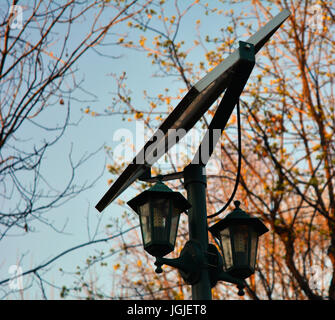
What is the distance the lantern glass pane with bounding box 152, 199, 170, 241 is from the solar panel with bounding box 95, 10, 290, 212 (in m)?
0.44

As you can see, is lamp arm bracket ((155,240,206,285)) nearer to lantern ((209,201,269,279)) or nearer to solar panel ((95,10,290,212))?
lantern ((209,201,269,279))

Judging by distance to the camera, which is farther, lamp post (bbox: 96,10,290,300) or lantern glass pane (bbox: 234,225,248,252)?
lantern glass pane (bbox: 234,225,248,252)

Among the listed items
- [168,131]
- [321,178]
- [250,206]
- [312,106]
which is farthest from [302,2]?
[168,131]

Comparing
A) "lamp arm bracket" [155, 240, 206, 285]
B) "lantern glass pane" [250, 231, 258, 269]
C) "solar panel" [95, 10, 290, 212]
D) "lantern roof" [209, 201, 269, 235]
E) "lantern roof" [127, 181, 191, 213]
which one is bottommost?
"lamp arm bracket" [155, 240, 206, 285]

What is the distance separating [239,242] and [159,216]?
2.09 feet

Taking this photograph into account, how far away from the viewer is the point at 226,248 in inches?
131

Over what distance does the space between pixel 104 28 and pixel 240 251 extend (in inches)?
130

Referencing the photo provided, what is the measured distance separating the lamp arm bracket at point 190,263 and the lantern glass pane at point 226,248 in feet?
0.85

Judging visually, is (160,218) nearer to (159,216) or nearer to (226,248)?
(159,216)

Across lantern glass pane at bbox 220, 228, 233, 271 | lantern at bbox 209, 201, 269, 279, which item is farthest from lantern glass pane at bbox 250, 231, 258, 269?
lantern glass pane at bbox 220, 228, 233, 271

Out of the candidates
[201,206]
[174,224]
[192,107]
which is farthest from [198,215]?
[192,107]

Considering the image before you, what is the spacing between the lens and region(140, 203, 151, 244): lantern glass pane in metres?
3.01

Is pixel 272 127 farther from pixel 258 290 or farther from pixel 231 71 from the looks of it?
pixel 231 71

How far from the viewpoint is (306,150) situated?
8344mm
